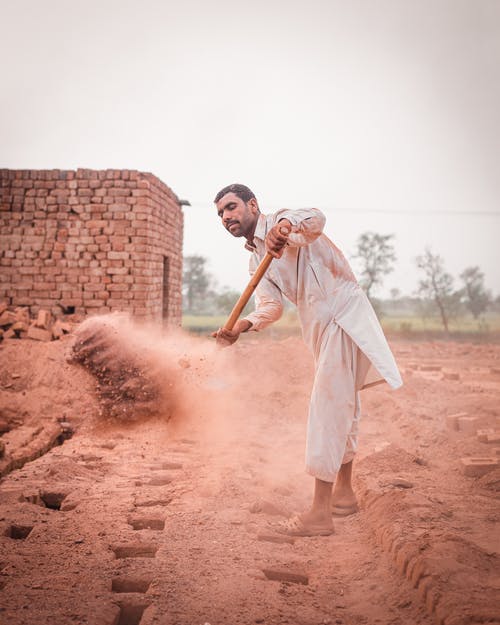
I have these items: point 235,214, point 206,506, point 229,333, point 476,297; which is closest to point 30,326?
point 206,506

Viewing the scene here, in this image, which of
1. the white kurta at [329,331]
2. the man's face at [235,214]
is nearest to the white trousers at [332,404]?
the white kurta at [329,331]

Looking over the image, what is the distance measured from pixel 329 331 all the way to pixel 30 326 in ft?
19.0

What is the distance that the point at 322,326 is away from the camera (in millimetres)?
2855

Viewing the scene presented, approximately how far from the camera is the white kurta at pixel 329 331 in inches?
107

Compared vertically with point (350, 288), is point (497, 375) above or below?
below

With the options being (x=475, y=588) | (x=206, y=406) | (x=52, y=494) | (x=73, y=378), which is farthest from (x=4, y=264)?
(x=475, y=588)

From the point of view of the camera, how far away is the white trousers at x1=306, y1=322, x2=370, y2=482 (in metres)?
2.71

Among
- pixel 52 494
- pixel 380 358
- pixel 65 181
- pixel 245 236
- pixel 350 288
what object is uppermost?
pixel 65 181

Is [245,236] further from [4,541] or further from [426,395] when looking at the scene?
[426,395]

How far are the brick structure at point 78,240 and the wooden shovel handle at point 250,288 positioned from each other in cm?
506

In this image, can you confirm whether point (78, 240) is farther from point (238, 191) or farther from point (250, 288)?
point (250, 288)

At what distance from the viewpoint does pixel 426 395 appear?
7.71 m

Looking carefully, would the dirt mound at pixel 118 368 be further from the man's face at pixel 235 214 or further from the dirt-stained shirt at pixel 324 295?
the man's face at pixel 235 214

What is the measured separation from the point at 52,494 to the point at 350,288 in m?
2.52
